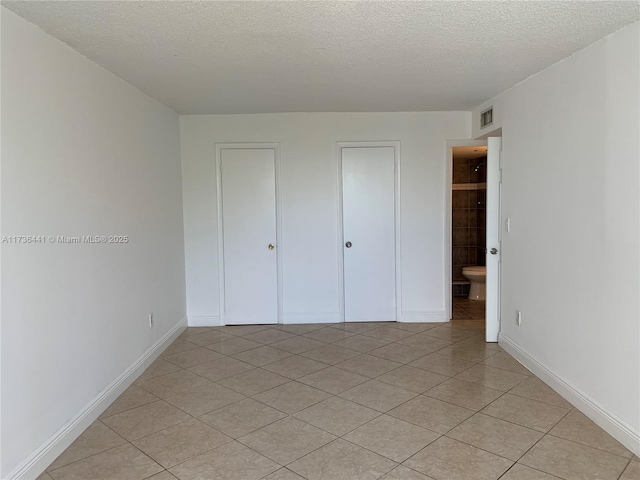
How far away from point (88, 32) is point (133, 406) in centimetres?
231

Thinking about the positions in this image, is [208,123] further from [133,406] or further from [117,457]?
[117,457]

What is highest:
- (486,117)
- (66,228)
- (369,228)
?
(486,117)

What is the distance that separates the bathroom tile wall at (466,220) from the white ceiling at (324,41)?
126 inches

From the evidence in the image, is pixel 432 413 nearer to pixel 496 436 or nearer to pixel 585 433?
pixel 496 436

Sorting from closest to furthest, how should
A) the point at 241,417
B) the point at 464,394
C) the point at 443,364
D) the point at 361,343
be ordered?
the point at 241,417
the point at 464,394
the point at 443,364
the point at 361,343

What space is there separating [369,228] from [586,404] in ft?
8.91

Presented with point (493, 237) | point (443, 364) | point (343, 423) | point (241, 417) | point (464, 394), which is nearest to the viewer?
point (343, 423)

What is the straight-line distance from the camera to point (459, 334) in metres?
4.53

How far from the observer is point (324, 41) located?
2562 millimetres

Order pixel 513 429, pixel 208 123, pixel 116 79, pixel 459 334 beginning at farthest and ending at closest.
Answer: pixel 208 123 < pixel 459 334 < pixel 116 79 < pixel 513 429

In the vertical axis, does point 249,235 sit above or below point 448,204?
below

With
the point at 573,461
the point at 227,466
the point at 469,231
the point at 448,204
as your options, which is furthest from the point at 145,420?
the point at 469,231

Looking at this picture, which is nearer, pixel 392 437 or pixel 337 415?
pixel 392 437

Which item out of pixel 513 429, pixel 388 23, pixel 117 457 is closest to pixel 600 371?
pixel 513 429
